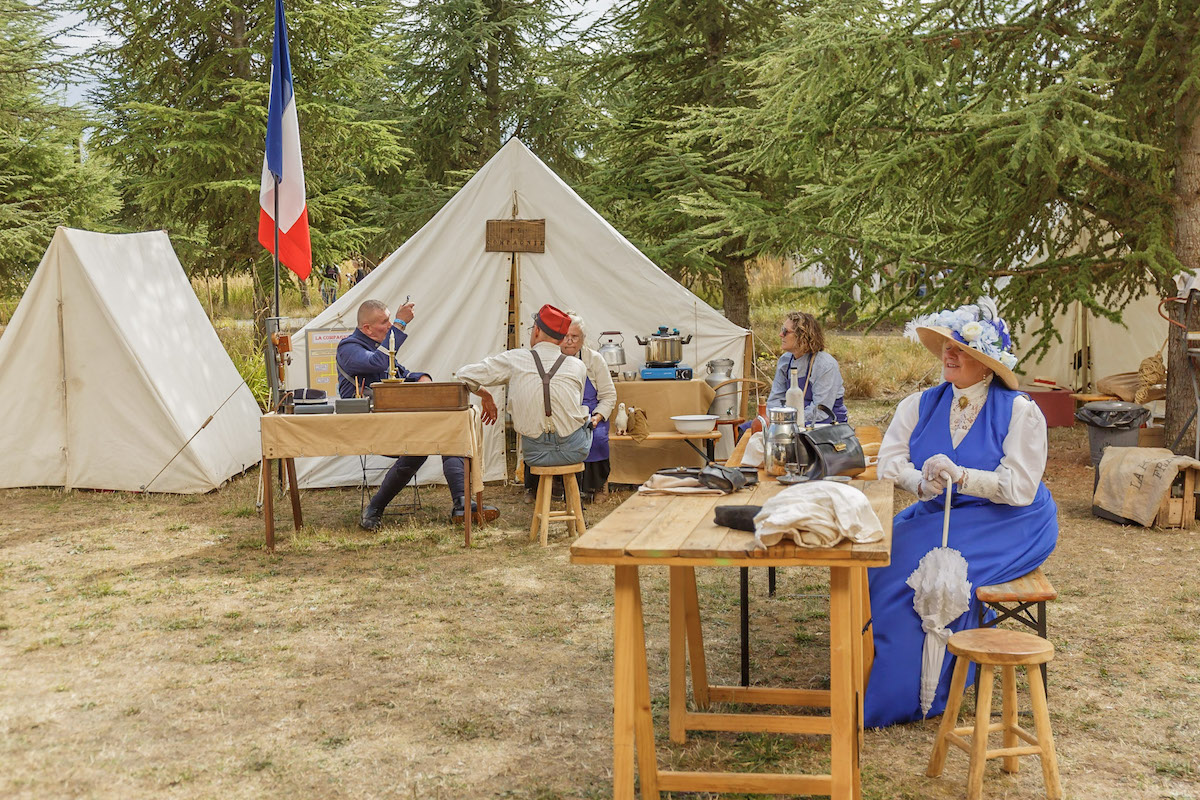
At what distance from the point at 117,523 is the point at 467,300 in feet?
8.63

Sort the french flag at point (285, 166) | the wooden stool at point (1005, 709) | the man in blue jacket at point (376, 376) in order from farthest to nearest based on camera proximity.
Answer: the french flag at point (285, 166) → the man in blue jacket at point (376, 376) → the wooden stool at point (1005, 709)

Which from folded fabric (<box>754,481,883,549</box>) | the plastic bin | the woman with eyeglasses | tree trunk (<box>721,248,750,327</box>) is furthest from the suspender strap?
tree trunk (<box>721,248,750,327</box>)

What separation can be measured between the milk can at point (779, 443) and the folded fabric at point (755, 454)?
0.29 ft

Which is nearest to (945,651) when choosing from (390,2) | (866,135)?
(866,135)

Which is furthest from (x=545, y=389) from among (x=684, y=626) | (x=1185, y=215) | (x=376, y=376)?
(x=1185, y=215)

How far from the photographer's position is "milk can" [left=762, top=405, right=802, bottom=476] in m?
3.29

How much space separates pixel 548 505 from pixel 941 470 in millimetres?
2954

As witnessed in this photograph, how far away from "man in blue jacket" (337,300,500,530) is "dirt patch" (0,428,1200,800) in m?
0.18

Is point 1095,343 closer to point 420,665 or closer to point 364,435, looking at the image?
point 364,435

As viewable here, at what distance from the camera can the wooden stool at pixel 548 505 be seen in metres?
5.85

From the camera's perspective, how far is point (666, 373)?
23.6 ft

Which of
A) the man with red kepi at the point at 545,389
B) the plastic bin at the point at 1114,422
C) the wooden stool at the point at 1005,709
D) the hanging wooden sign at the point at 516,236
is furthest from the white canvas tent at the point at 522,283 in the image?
the wooden stool at the point at 1005,709

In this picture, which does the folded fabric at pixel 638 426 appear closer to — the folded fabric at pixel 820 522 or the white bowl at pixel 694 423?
the white bowl at pixel 694 423

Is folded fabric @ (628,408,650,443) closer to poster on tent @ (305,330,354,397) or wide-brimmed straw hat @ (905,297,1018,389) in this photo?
poster on tent @ (305,330,354,397)
